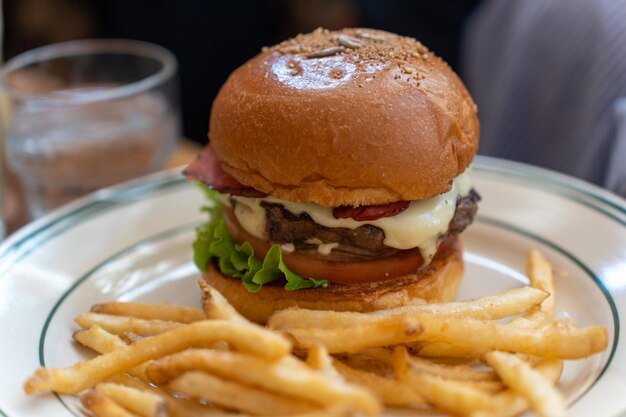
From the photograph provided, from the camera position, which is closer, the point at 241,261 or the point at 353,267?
the point at 353,267

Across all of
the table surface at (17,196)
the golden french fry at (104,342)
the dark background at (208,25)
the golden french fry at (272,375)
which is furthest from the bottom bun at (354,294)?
the dark background at (208,25)

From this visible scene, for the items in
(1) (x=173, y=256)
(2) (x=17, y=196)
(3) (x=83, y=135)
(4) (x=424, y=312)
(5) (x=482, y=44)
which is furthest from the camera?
(5) (x=482, y=44)

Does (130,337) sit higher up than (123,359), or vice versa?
(123,359)

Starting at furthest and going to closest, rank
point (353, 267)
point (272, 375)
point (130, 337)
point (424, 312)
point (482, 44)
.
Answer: point (482, 44)
point (353, 267)
point (130, 337)
point (424, 312)
point (272, 375)

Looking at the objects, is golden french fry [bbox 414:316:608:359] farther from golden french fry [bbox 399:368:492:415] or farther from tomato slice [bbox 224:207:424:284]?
tomato slice [bbox 224:207:424:284]

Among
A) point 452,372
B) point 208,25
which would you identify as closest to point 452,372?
point 452,372

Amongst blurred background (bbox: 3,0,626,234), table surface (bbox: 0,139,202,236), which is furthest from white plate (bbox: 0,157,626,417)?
table surface (bbox: 0,139,202,236)

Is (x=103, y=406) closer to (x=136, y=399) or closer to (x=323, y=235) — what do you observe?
(x=136, y=399)
